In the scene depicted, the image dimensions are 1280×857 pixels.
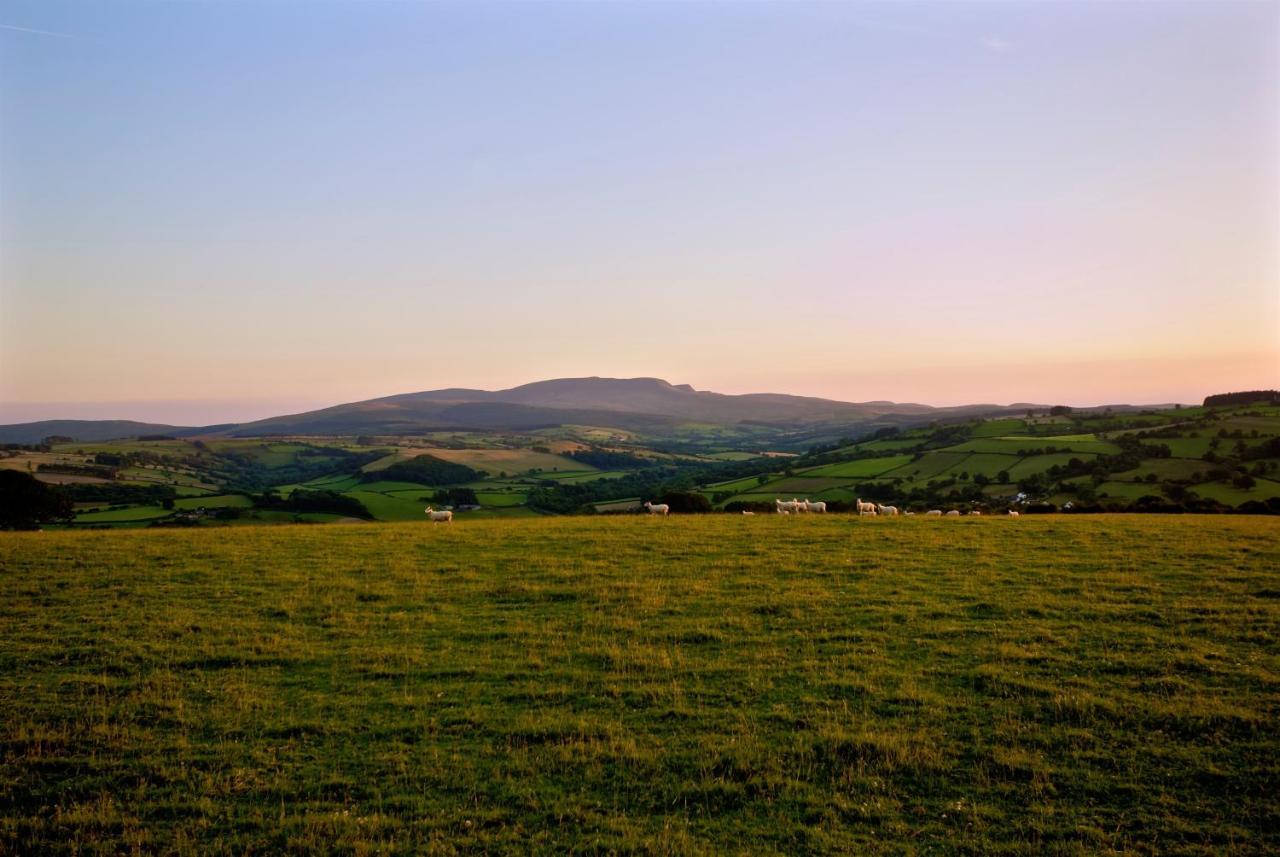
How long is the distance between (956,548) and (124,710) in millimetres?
22093

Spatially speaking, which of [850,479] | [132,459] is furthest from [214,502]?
[850,479]

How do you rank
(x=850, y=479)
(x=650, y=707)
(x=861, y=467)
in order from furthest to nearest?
(x=861, y=467) → (x=850, y=479) → (x=650, y=707)

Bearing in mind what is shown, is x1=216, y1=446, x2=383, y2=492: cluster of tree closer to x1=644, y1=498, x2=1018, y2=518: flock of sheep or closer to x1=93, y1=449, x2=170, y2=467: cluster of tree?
x1=93, y1=449, x2=170, y2=467: cluster of tree

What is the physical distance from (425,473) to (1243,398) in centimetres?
12503

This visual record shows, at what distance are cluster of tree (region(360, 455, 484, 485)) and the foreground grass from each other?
8335 centimetres

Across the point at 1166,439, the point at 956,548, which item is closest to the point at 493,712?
the point at 956,548

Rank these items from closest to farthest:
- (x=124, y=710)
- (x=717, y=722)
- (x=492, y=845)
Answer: (x=492, y=845)
(x=717, y=722)
(x=124, y=710)

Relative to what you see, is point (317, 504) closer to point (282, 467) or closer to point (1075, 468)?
point (1075, 468)

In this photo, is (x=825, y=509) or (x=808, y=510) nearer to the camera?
(x=808, y=510)

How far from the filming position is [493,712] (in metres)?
10.7

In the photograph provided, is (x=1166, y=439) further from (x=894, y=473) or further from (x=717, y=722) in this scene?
(x=717, y=722)

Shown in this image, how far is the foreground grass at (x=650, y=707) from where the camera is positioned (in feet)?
25.7

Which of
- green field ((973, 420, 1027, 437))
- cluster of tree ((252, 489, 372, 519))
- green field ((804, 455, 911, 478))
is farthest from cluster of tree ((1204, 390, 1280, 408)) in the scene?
cluster of tree ((252, 489, 372, 519))

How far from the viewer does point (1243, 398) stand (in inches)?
3905
